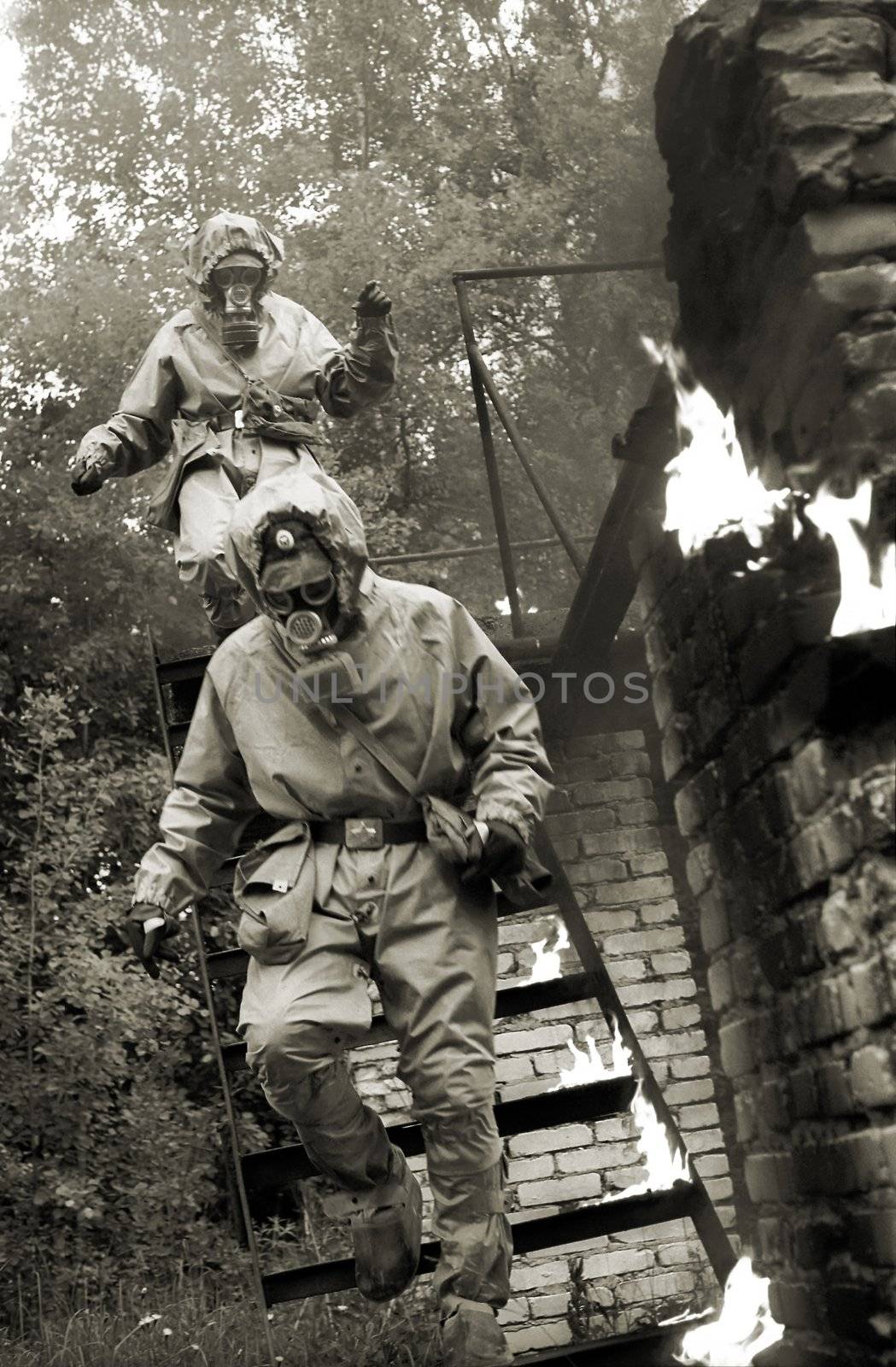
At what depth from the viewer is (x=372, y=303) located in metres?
4.79

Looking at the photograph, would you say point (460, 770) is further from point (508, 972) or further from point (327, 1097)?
point (508, 972)

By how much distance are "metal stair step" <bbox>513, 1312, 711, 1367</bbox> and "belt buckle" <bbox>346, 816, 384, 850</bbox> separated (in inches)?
42.0

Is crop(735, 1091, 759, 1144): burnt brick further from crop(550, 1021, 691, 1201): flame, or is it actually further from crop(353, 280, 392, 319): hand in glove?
crop(353, 280, 392, 319): hand in glove

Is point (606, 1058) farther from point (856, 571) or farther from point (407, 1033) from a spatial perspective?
point (856, 571)

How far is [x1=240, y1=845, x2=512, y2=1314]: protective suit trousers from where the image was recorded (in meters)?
3.07

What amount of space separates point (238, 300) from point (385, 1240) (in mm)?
3012

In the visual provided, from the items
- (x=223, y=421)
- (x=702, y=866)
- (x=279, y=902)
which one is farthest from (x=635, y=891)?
(x=279, y=902)

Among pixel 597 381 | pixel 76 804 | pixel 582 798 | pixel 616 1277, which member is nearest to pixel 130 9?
pixel 597 381

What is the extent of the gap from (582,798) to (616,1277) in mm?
1850

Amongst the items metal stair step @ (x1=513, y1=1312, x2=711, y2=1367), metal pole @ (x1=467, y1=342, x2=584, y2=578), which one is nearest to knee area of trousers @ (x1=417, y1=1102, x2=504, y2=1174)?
metal stair step @ (x1=513, y1=1312, x2=711, y2=1367)

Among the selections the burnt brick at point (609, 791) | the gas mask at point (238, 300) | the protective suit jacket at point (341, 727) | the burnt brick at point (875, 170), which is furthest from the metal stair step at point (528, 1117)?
the burnt brick at point (609, 791)

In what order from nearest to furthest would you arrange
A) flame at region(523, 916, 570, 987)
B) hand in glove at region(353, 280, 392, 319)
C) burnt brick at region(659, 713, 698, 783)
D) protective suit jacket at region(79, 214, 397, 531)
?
burnt brick at region(659, 713, 698, 783) < hand in glove at region(353, 280, 392, 319) < protective suit jacket at region(79, 214, 397, 531) < flame at region(523, 916, 570, 987)

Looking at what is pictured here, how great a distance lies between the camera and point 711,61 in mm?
3230

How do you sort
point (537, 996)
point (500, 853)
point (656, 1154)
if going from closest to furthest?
point (500, 853), point (537, 996), point (656, 1154)
